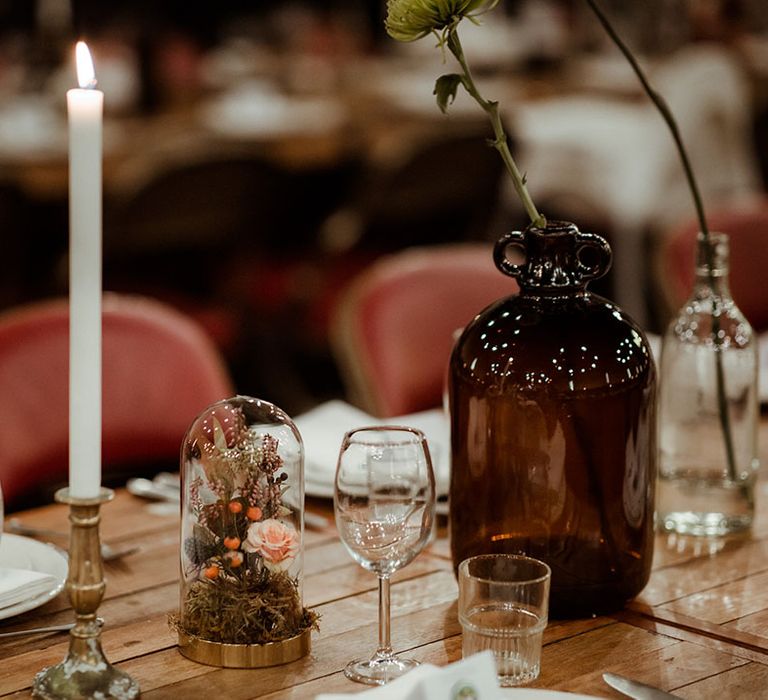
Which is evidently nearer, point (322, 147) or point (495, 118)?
point (495, 118)

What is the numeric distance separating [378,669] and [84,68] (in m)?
0.46

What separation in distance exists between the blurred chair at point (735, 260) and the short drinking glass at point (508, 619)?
1434 mm

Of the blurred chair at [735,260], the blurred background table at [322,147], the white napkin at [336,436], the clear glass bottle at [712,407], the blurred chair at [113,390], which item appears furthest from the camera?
the blurred background table at [322,147]

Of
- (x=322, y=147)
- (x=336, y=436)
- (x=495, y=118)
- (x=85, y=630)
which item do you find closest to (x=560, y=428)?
(x=495, y=118)

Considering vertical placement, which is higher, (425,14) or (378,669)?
(425,14)

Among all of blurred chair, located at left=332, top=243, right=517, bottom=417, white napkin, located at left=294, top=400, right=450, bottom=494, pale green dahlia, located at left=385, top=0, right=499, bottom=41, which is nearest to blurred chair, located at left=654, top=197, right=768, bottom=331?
blurred chair, located at left=332, top=243, right=517, bottom=417

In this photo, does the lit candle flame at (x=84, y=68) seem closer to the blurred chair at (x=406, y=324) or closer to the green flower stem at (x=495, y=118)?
the green flower stem at (x=495, y=118)

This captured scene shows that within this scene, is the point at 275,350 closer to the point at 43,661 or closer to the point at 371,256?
the point at 371,256

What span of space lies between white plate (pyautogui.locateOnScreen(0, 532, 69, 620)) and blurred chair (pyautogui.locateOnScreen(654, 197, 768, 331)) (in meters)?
1.40

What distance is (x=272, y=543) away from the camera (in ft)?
3.17

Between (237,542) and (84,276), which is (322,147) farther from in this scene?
(84,276)

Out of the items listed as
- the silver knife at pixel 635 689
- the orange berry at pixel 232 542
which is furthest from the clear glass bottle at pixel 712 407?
the orange berry at pixel 232 542

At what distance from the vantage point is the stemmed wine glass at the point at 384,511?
37.4 inches

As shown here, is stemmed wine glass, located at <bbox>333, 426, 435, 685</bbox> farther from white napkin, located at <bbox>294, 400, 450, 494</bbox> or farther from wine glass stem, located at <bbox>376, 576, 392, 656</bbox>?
white napkin, located at <bbox>294, 400, 450, 494</bbox>
